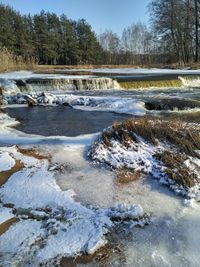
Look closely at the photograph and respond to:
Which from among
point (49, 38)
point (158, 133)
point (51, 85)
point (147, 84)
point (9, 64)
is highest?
point (49, 38)

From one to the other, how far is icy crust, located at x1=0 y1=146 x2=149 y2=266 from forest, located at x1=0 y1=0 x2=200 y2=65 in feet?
101

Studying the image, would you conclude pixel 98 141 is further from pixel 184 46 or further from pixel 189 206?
pixel 184 46

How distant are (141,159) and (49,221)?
2120mm

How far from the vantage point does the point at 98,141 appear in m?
6.24

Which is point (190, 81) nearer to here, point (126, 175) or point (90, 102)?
point (90, 102)

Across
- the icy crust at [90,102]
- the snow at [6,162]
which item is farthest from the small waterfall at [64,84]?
the snow at [6,162]

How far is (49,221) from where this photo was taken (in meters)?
3.80

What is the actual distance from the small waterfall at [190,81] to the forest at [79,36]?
14.4 m

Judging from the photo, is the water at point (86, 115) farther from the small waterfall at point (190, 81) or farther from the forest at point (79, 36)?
the forest at point (79, 36)

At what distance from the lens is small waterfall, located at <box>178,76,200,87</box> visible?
19598 mm

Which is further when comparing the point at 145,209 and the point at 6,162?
the point at 6,162

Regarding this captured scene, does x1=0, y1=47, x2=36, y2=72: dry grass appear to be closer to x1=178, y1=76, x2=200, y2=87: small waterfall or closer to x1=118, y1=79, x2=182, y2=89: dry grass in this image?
x1=118, y1=79, x2=182, y2=89: dry grass

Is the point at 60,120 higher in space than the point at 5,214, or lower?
higher

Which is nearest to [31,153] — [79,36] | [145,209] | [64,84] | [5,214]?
[5,214]
